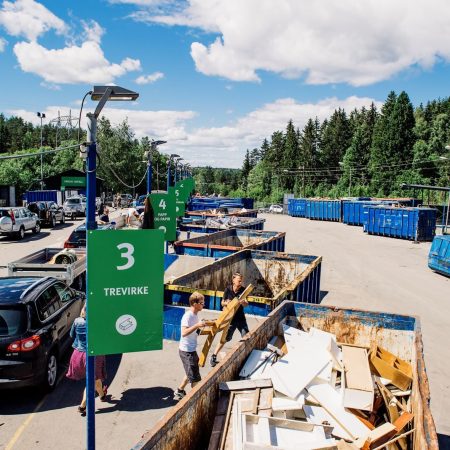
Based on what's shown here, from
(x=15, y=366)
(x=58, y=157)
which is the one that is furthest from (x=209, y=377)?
(x=58, y=157)

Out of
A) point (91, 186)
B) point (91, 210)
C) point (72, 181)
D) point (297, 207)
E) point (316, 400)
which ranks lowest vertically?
point (316, 400)

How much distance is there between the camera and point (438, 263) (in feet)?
63.3

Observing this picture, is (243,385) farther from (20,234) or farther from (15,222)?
(20,234)

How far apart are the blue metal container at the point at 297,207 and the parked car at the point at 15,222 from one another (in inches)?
1347

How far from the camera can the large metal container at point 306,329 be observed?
373 centimetres

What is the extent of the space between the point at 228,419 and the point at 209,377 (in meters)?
0.46

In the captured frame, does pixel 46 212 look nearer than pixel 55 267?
No

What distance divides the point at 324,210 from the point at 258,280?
37.9 meters

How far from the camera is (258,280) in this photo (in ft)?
43.0

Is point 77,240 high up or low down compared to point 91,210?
down

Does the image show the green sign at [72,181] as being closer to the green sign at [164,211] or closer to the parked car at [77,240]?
the parked car at [77,240]

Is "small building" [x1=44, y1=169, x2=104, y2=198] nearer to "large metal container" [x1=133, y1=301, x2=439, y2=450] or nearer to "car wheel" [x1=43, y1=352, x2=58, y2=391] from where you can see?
"car wheel" [x1=43, y1=352, x2=58, y2=391]

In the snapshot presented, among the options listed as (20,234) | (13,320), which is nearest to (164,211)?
(13,320)

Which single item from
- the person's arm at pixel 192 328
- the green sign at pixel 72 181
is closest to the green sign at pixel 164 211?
→ the person's arm at pixel 192 328
